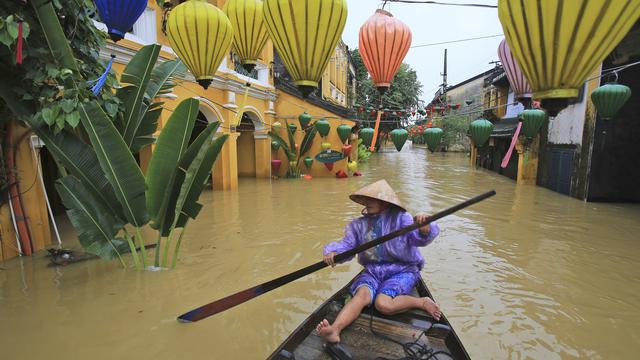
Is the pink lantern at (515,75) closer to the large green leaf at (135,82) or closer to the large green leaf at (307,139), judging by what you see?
the large green leaf at (135,82)

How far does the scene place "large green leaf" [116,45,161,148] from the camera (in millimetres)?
4449

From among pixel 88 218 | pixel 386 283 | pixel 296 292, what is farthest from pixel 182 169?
pixel 386 283

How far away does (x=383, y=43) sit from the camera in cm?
357

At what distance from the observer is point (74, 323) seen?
350cm

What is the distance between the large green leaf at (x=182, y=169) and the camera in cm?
422

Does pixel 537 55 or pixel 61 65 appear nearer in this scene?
pixel 537 55

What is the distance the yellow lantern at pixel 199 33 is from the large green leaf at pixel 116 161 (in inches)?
49.7

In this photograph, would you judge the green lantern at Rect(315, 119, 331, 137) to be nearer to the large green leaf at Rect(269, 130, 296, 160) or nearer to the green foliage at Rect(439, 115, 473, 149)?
the large green leaf at Rect(269, 130, 296, 160)

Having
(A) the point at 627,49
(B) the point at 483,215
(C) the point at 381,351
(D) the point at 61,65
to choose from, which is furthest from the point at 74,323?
(A) the point at 627,49

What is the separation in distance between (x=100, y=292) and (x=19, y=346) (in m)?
1.06

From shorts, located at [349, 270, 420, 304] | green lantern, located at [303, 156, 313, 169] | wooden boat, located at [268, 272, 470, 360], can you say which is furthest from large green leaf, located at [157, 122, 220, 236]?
green lantern, located at [303, 156, 313, 169]

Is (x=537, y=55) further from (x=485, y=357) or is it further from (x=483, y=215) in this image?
(x=483, y=215)

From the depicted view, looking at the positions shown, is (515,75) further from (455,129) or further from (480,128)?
(455,129)

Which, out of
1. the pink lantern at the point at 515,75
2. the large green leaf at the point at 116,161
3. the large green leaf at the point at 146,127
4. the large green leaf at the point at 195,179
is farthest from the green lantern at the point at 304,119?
the pink lantern at the point at 515,75
